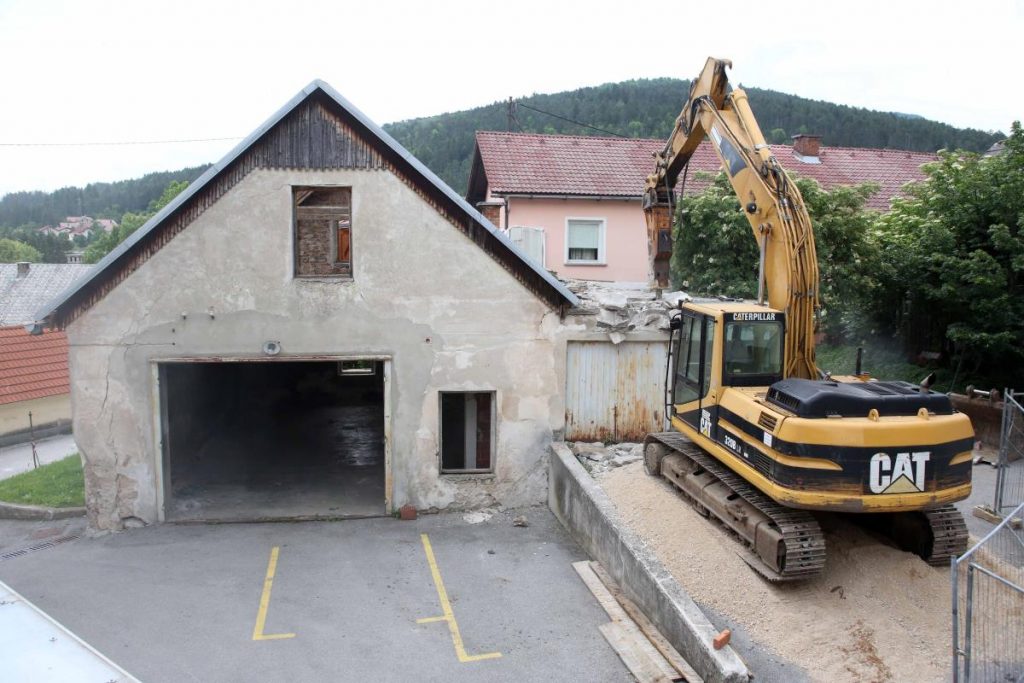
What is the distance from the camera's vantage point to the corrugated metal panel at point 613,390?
12922 mm

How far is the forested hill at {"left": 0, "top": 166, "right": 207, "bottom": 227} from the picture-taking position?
111438 mm

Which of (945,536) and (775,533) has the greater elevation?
(775,533)

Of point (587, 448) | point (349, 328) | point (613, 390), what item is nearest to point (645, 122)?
point (613, 390)

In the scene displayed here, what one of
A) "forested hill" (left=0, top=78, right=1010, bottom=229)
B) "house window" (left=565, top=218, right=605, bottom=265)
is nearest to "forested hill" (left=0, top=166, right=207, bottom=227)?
"forested hill" (left=0, top=78, right=1010, bottom=229)

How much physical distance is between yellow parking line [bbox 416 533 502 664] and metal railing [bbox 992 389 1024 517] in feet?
26.3

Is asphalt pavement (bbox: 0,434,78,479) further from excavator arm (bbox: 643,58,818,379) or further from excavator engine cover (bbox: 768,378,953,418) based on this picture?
excavator engine cover (bbox: 768,378,953,418)

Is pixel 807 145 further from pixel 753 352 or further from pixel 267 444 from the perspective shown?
pixel 267 444

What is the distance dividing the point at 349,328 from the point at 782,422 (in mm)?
7076

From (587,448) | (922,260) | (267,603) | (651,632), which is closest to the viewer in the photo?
(651,632)

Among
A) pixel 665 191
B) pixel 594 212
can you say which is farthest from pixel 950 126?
pixel 665 191

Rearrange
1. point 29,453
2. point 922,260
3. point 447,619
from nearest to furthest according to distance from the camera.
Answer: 1. point 447,619
2. point 922,260
3. point 29,453

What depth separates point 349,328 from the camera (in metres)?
12.0

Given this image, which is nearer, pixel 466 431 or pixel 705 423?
pixel 705 423

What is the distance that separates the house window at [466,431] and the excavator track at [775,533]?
13.9ft
